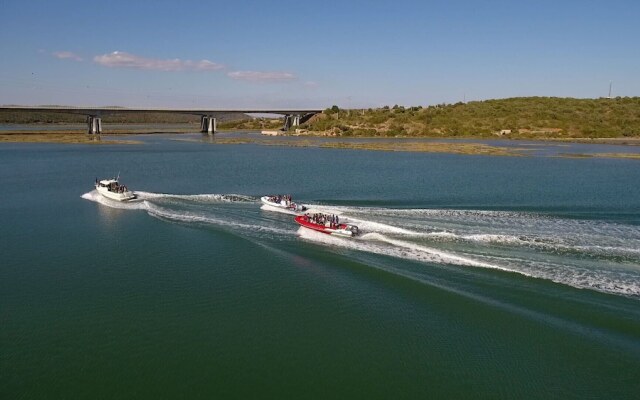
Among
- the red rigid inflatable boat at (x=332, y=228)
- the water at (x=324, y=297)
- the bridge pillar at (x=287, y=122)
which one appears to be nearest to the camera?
the water at (x=324, y=297)

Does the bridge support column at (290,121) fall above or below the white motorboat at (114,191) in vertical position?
above

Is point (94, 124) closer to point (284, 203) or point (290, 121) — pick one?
point (290, 121)

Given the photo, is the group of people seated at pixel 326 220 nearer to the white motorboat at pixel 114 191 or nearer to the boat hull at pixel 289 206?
the boat hull at pixel 289 206

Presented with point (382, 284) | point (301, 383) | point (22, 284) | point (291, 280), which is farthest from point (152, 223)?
point (301, 383)

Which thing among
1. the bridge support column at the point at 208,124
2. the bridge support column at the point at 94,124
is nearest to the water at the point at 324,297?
the bridge support column at the point at 94,124

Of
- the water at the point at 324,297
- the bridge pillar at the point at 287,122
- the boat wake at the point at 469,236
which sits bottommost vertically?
the water at the point at 324,297

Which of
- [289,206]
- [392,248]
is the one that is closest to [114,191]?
[289,206]

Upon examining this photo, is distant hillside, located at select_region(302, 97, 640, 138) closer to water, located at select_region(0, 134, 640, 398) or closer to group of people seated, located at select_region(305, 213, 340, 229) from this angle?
water, located at select_region(0, 134, 640, 398)
